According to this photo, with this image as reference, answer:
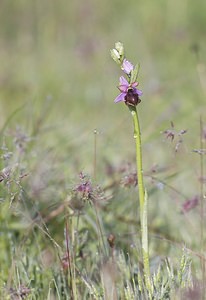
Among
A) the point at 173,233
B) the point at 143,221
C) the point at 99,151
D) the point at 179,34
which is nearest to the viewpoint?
the point at 143,221

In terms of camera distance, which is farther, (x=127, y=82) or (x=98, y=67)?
(x=98, y=67)

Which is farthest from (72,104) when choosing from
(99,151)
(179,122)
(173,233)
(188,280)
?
(188,280)

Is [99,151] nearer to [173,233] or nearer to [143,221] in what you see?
[173,233]

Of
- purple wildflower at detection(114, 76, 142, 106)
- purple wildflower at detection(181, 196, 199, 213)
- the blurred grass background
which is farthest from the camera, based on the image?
the blurred grass background

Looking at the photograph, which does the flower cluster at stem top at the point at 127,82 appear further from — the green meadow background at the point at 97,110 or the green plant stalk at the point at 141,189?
the green meadow background at the point at 97,110

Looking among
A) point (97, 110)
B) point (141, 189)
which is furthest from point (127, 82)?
point (97, 110)

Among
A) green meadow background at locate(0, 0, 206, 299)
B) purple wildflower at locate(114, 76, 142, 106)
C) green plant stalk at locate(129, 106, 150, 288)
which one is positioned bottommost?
green plant stalk at locate(129, 106, 150, 288)

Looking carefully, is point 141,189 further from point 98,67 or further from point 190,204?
point 98,67

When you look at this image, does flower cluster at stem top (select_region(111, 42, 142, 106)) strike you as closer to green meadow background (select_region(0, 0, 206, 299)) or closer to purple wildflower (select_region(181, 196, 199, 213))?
green meadow background (select_region(0, 0, 206, 299))

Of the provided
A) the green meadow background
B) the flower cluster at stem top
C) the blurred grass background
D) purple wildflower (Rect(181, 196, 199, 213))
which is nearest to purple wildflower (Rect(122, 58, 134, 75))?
the flower cluster at stem top
